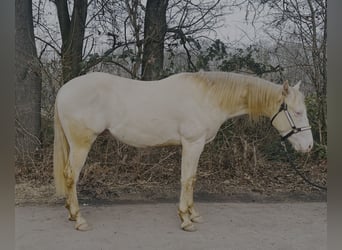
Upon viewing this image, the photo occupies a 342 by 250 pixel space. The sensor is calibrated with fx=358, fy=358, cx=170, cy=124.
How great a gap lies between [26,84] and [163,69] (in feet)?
5.59

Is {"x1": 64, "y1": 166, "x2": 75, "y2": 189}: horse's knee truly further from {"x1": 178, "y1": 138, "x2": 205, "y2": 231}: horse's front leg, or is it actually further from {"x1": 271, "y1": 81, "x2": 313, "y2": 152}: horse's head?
{"x1": 271, "y1": 81, "x2": 313, "y2": 152}: horse's head

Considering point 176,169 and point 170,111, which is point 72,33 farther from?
point 170,111

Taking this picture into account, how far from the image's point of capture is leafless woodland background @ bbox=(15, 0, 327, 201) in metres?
4.23

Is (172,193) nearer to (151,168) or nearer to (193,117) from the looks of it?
(151,168)

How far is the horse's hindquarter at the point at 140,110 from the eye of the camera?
279 cm

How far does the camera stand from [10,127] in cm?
123

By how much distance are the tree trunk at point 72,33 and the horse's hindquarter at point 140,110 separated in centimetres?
166

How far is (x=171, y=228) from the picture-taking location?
2.85 m

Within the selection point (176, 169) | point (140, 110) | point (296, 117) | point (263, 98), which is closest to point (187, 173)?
point (140, 110)

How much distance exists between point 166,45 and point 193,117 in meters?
2.00

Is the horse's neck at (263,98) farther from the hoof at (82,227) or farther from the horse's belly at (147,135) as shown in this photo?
the hoof at (82,227)

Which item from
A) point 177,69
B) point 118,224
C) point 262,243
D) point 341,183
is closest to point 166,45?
point 177,69

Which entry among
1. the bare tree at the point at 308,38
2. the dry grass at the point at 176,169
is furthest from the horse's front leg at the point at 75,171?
the bare tree at the point at 308,38

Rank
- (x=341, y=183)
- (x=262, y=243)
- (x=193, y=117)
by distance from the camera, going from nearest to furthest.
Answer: (x=341, y=183) < (x=262, y=243) < (x=193, y=117)
